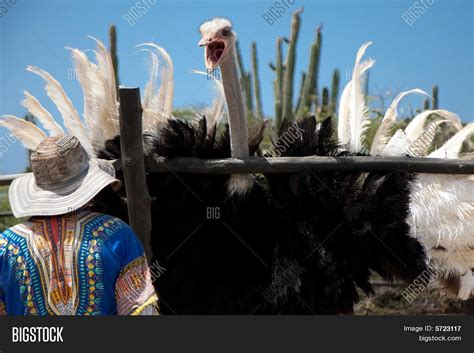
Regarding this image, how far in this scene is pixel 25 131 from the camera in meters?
4.35

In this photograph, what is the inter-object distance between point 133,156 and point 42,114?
2.80 feet

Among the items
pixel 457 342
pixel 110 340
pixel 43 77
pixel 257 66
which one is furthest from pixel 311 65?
pixel 110 340

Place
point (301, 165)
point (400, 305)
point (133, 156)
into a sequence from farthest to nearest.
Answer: point (400, 305)
point (301, 165)
point (133, 156)

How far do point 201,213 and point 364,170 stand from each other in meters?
0.85

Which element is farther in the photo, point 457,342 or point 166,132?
point 166,132

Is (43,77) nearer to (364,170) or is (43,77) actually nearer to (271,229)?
(271,229)

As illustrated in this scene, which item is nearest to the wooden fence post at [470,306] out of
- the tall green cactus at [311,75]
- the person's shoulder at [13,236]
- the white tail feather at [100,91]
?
the white tail feather at [100,91]

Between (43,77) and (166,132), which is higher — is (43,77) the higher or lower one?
the higher one

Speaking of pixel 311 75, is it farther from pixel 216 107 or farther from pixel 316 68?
pixel 216 107

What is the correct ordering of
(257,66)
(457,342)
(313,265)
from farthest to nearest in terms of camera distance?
(257,66) → (313,265) → (457,342)

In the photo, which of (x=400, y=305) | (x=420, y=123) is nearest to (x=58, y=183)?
(x=420, y=123)

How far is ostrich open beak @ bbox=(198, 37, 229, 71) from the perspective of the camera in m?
4.25

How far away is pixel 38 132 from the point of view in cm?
435

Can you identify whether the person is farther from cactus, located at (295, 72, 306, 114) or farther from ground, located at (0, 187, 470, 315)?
cactus, located at (295, 72, 306, 114)
